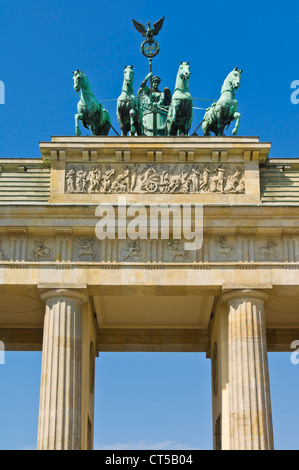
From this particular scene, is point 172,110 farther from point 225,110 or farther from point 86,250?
point 86,250

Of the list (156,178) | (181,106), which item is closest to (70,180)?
(156,178)

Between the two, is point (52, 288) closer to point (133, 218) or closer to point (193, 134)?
point (133, 218)

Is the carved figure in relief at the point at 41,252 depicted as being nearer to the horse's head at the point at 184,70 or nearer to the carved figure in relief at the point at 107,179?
the carved figure in relief at the point at 107,179

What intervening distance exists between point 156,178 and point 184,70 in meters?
4.49

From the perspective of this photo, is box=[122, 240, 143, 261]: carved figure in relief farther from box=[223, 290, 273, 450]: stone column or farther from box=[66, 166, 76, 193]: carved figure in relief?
Result: box=[223, 290, 273, 450]: stone column

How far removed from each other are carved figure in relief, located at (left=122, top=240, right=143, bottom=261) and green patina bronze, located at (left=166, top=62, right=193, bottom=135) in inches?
205

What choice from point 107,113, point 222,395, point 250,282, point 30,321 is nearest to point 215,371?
point 222,395

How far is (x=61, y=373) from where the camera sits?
30.8 metres

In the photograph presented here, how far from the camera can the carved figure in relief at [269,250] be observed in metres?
32.2

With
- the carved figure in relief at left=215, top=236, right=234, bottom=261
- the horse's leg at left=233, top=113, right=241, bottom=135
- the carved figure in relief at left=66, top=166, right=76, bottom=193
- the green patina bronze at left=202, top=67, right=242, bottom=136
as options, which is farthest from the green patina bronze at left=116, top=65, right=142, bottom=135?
the carved figure in relief at left=215, top=236, right=234, bottom=261

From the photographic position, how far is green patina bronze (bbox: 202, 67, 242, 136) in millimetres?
34750

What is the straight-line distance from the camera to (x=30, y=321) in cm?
3725

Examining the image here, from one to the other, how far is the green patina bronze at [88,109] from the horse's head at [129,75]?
4.32ft

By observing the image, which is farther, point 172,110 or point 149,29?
point 149,29
